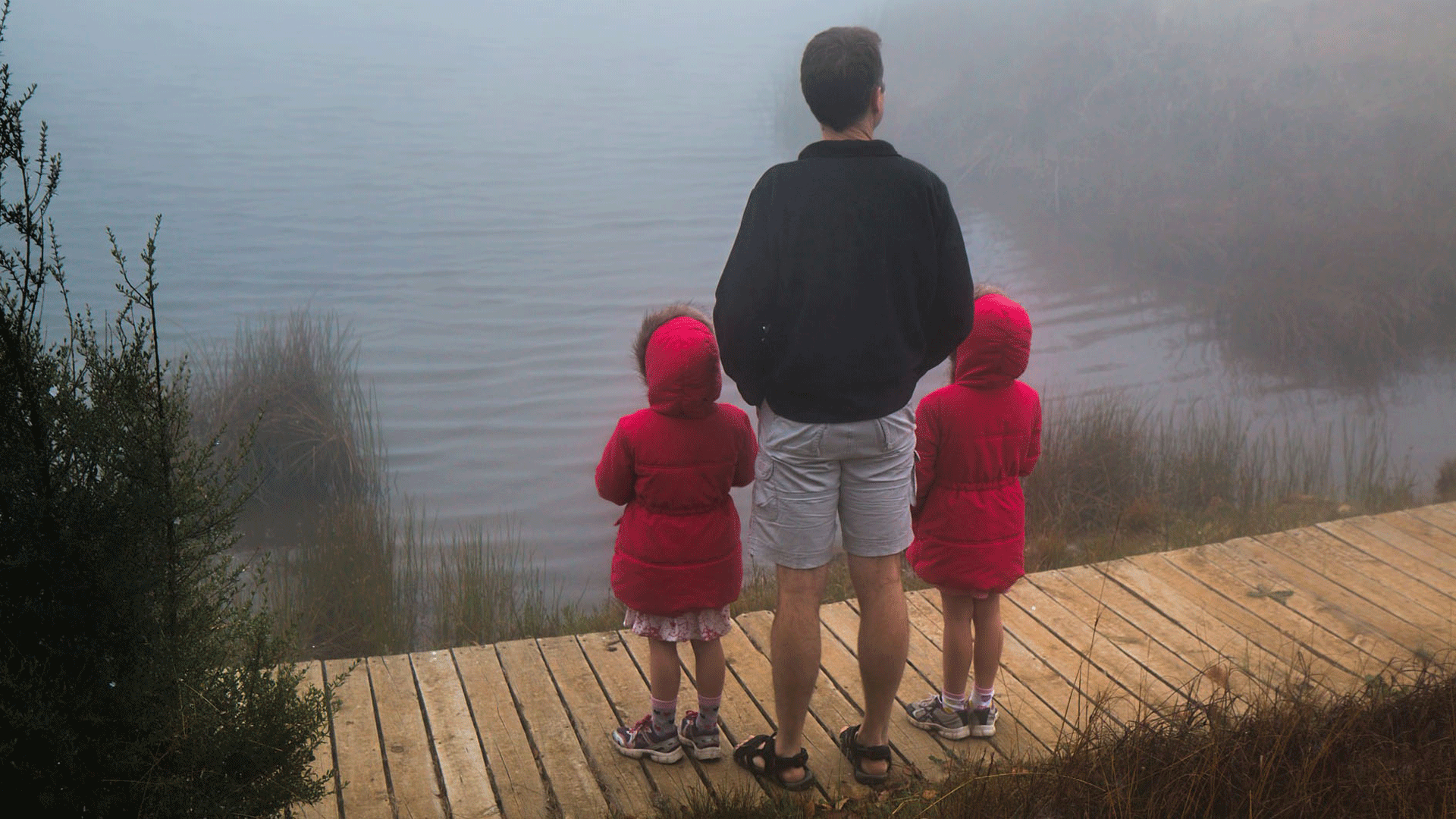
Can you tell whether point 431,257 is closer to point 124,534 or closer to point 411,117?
point 411,117

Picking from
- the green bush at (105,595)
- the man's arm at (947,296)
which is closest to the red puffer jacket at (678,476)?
the man's arm at (947,296)

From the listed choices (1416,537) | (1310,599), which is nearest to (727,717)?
(1310,599)

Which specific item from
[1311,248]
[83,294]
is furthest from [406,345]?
[1311,248]

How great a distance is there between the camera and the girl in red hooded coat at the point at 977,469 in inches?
107

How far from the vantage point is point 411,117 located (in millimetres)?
27984

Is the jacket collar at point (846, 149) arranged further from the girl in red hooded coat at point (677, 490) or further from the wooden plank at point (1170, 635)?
the wooden plank at point (1170, 635)

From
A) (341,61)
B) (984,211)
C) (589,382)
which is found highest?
(341,61)

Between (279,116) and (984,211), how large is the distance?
17663mm

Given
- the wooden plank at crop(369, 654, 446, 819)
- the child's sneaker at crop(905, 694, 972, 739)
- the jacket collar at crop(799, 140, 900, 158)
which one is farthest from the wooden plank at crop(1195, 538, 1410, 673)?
the wooden plank at crop(369, 654, 446, 819)

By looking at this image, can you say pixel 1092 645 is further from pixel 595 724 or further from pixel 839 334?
pixel 839 334

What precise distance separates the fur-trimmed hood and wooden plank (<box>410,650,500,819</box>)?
3.55 ft

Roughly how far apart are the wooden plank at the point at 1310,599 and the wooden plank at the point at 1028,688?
93cm

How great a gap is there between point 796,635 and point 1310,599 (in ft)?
7.68

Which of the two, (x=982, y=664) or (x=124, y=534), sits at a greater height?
(x=124, y=534)
